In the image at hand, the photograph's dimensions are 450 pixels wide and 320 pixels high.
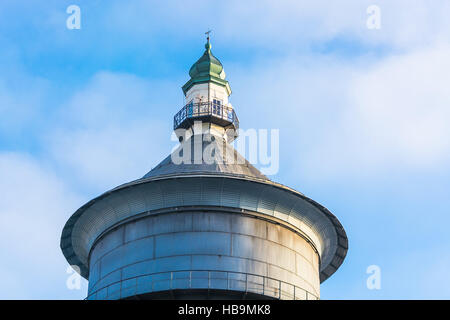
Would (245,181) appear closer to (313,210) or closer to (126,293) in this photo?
(313,210)

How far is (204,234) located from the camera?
2875 centimetres

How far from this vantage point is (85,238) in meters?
32.3

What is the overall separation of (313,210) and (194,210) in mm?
4375

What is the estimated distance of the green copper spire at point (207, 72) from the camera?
36062 mm

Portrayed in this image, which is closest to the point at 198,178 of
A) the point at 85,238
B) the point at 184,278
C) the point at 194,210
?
the point at 194,210

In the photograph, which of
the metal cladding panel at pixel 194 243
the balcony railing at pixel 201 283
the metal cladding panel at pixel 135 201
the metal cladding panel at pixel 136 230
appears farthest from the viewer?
the metal cladding panel at pixel 135 201

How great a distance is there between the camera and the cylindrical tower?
1102 inches

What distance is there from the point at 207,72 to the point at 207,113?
2522 mm

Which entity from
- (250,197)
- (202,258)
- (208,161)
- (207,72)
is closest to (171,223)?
(202,258)

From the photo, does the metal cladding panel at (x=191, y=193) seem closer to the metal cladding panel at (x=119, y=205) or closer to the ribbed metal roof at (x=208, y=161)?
the ribbed metal roof at (x=208, y=161)

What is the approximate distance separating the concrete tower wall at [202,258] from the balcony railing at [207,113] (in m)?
6.10

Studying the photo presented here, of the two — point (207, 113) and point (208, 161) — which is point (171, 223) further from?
point (207, 113)

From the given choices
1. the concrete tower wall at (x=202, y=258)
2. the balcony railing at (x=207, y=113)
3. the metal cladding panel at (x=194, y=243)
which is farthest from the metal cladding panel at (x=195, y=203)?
the balcony railing at (x=207, y=113)

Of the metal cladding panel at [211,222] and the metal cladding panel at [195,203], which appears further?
the metal cladding panel at [195,203]
